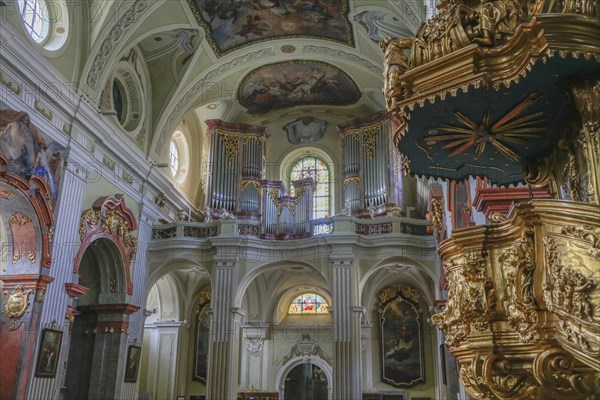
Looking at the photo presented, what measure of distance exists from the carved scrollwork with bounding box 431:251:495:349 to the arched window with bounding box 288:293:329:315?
1461 centimetres

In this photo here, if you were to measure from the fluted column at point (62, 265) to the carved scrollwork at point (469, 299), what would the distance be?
8.75 m

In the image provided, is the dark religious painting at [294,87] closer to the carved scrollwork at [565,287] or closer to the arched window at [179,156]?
the arched window at [179,156]

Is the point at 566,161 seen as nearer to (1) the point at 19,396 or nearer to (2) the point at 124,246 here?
(1) the point at 19,396

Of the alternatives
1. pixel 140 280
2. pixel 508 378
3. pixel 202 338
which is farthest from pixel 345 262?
pixel 508 378

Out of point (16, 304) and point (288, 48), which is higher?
point (288, 48)

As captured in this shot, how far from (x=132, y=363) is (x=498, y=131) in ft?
37.3

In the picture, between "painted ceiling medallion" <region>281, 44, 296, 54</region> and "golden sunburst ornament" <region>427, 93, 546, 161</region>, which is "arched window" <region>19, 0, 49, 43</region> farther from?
"golden sunburst ornament" <region>427, 93, 546, 161</region>

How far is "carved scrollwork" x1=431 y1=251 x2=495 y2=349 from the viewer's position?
13.1ft

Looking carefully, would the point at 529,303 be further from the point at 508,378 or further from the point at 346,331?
the point at 346,331

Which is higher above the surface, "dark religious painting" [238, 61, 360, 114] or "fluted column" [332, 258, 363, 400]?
"dark religious painting" [238, 61, 360, 114]

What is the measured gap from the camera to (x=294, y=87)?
1811 cm

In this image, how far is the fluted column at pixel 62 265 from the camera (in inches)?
427

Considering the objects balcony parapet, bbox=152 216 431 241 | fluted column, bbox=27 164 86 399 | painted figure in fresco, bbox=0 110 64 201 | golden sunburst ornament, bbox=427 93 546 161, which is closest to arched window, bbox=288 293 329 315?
balcony parapet, bbox=152 216 431 241

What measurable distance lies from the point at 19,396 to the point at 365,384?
9.65 m
